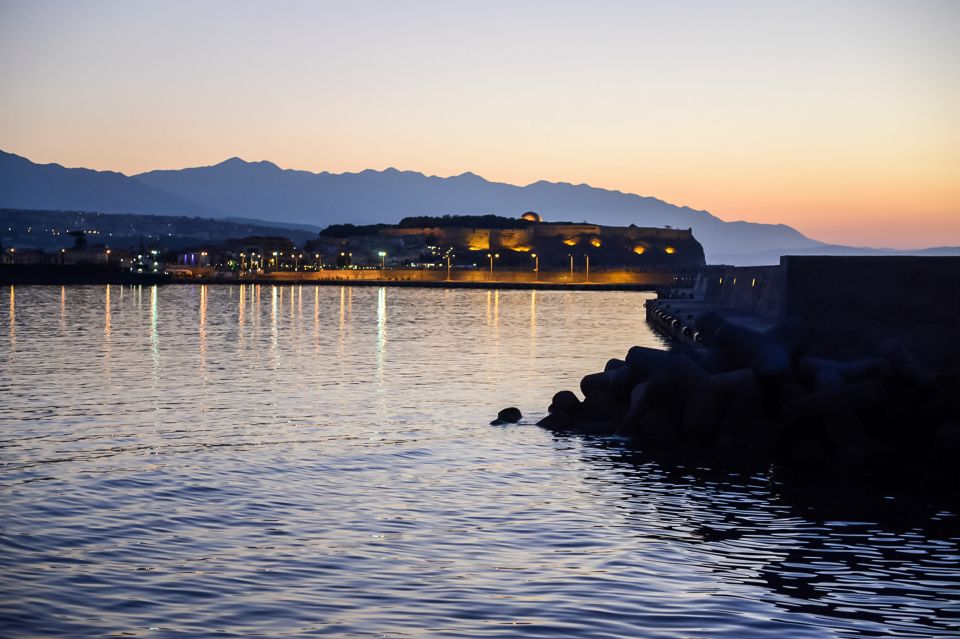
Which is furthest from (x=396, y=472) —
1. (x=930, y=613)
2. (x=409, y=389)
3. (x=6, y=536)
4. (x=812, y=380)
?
(x=409, y=389)

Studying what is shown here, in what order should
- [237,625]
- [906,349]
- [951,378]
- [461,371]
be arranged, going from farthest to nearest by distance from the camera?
[461,371], [906,349], [951,378], [237,625]

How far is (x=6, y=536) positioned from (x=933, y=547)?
35.5 ft

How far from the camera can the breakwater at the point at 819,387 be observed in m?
19.8

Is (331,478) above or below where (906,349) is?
below

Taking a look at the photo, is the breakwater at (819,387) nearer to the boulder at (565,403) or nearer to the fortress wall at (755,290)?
the boulder at (565,403)

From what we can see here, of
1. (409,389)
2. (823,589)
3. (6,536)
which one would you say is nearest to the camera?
(823,589)

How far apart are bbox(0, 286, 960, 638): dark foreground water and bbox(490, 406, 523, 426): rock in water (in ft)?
1.71

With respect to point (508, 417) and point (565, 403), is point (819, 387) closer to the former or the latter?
point (565, 403)

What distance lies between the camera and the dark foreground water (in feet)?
34.8

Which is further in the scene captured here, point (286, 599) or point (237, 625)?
point (286, 599)

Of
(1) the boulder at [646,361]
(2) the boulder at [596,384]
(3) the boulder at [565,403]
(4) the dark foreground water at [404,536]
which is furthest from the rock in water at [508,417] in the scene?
(1) the boulder at [646,361]

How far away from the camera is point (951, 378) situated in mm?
20125

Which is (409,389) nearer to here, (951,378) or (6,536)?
→ (951,378)

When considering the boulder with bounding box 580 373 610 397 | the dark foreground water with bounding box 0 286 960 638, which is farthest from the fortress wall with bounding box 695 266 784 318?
the dark foreground water with bounding box 0 286 960 638
